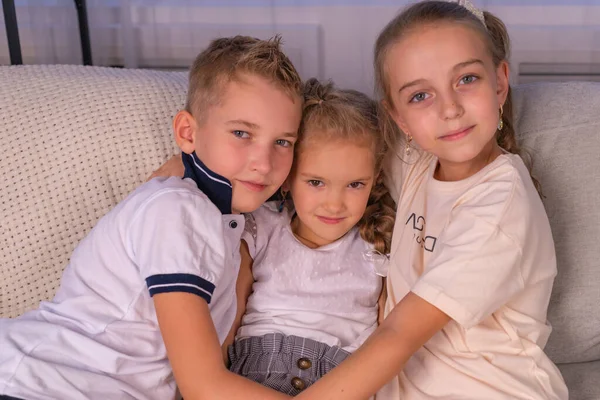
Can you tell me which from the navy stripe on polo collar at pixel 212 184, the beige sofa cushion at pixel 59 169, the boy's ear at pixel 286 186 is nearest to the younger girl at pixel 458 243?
the boy's ear at pixel 286 186

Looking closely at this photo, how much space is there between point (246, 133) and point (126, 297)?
371mm

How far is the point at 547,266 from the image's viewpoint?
1319 mm

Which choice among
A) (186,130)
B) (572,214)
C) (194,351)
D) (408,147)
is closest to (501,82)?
(408,147)

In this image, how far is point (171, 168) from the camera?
159 centimetres

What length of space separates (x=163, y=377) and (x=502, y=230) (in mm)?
651

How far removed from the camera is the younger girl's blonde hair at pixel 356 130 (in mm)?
1513

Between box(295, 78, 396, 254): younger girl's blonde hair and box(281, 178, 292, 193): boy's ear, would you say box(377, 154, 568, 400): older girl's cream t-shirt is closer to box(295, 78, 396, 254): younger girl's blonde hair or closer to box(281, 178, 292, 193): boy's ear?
box(295, 78, 396, 254): younger girl's blonde hair

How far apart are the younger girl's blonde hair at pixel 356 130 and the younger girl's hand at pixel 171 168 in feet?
0.85

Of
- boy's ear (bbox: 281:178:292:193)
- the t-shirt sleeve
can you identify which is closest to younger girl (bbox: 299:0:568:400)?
the t-shirt sleeve

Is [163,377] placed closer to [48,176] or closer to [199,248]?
[199,248]

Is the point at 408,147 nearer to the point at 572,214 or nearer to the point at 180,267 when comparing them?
the point at 572,214

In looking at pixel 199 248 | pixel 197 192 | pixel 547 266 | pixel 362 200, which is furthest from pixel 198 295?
pixel 547 266

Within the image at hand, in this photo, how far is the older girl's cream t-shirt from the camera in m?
1.22

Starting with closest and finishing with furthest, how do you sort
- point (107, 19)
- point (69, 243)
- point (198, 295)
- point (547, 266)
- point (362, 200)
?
point (198, 295) → point (547, 266) → point (362, 200) → point (69, 243) → point (107, 19)
